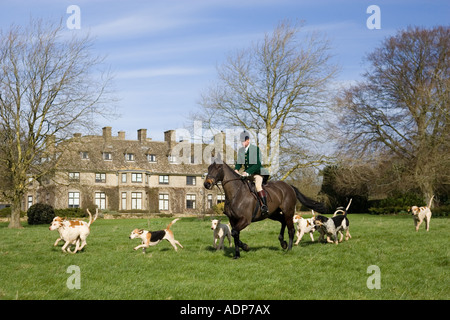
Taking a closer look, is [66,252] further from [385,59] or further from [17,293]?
[385,59]

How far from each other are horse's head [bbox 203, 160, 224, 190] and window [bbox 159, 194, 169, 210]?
5543cm

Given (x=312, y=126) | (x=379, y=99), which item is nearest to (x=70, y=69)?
(x=312, y=126)

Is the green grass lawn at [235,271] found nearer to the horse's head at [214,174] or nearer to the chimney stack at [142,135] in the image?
the horse's head at [214,174]

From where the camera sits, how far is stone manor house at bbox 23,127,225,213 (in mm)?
64188

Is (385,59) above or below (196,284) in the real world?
above

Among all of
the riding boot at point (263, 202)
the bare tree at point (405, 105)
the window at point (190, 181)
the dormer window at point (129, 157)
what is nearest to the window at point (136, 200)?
the dormer window at point (129, 157)

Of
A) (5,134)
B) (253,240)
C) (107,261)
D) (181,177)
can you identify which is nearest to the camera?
(107,261)

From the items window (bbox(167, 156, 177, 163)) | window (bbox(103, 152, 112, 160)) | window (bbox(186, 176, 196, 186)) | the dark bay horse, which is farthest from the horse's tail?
window (bbox(167, 156, 177, 163))

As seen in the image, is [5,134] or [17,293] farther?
[5,134]

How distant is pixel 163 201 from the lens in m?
68.6

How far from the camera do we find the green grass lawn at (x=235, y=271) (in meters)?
9.28

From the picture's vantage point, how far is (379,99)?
154 feet

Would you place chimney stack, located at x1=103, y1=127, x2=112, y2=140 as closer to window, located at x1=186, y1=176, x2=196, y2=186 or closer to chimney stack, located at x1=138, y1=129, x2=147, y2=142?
chimney stack, located at x1=138, y1=129, x2=147, y2=142
